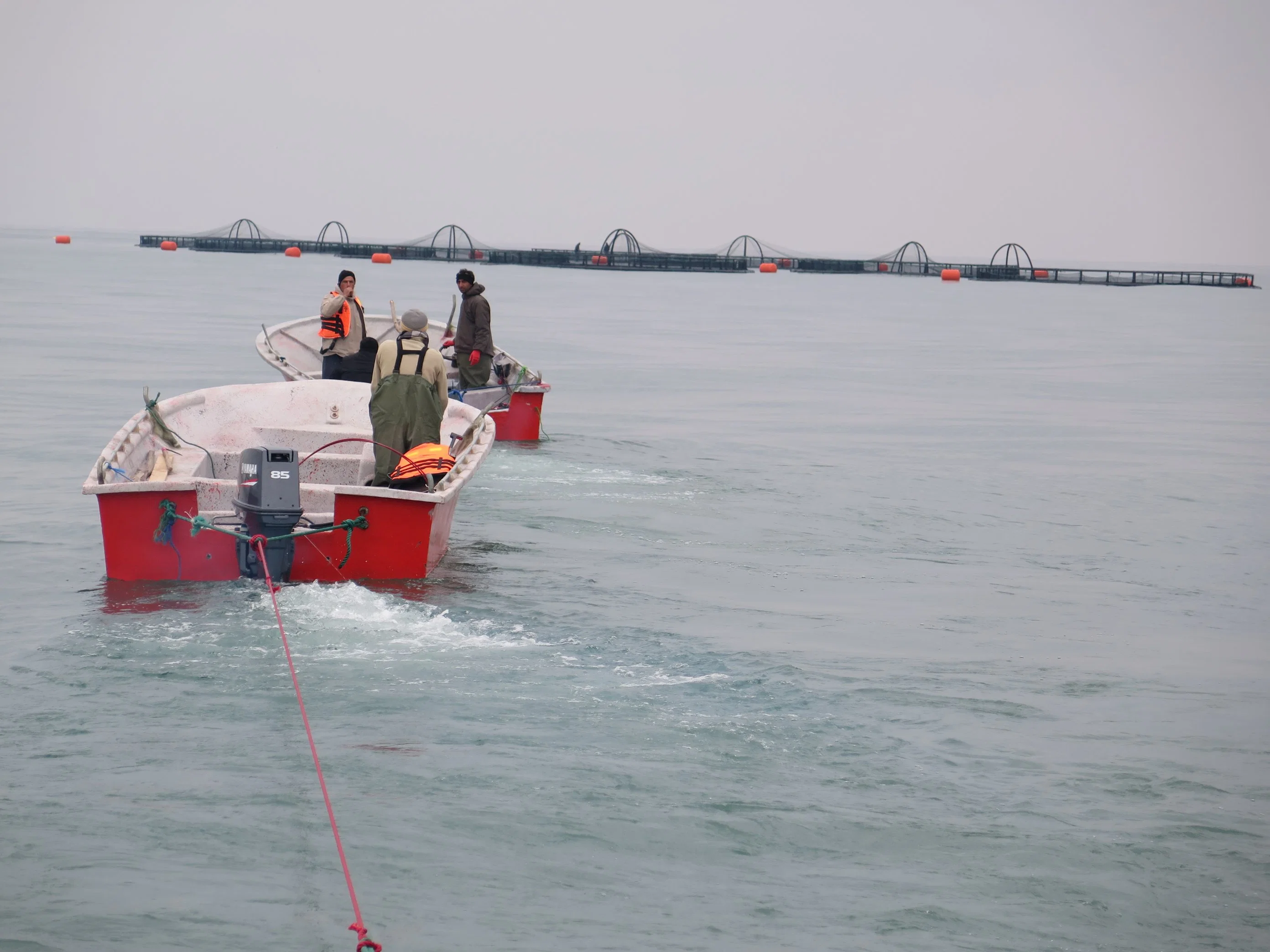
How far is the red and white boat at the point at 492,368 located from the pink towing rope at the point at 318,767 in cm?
878

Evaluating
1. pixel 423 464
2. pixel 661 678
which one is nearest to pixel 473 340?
pixel 423 464

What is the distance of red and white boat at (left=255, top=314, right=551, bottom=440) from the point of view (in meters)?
19.5

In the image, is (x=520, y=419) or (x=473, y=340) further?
(x=520, y=419)

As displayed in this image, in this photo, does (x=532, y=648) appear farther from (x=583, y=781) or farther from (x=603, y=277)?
(x=603, y=277)

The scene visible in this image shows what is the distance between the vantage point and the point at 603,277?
101812 millimetres

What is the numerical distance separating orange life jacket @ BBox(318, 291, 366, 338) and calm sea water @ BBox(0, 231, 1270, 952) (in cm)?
246

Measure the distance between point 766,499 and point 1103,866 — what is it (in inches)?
394

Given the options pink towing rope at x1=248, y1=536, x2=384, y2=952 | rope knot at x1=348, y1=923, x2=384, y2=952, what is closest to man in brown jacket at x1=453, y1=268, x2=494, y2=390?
pink towing rope at x1=248, y1=536, x2=384, y2=952

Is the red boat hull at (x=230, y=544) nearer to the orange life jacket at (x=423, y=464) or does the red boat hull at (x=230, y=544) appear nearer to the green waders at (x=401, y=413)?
the orange life jacket at (x=423, y=464)

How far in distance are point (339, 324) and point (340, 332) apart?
3.5 inches

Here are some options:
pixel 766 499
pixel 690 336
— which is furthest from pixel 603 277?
pixel 766 499

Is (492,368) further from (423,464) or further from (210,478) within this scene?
(423,464)

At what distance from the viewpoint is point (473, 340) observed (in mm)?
17938

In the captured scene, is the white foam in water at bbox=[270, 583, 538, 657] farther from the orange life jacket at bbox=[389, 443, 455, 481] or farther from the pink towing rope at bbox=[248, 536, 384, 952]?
the orange life jacket at bbox=[389, 443, 455, 481]
